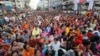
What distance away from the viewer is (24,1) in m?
130

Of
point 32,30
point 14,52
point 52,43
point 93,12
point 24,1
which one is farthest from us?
point 24,1

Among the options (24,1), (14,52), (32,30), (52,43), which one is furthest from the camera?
(24,1)

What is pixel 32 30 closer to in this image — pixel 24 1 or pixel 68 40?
pixel 68 40

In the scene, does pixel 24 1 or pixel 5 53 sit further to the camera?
pixel 24 1

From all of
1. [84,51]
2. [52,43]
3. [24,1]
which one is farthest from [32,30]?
[24,1]

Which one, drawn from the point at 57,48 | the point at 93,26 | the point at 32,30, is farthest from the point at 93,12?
the point at 57,48

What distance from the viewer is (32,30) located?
665 inches

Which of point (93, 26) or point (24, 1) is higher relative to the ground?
point (93, 26)

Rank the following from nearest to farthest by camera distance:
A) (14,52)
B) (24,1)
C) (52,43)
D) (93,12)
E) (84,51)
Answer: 1. (14,52)
2. (84,51)
3. (52,43)
4. (93,12)
5. (24,1)

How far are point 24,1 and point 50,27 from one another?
113m

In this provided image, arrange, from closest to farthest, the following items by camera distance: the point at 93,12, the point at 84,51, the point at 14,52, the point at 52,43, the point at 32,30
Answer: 1. the point at 14,52
2. the point at 84,51
3. the point at 52,43
4. the point at 32,30
5. the point at 93,12

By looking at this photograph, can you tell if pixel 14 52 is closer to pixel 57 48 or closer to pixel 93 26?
pixel 57 48

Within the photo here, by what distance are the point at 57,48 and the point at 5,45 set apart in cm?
206

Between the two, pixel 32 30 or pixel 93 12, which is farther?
pixel 93 12
